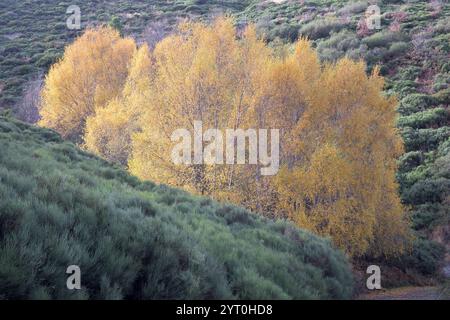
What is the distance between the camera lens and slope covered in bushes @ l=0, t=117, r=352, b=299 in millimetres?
4398

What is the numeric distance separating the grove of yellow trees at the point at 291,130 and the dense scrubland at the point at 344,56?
0.13 metres

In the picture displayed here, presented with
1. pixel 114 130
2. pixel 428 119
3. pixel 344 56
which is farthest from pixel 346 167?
pixel 344 56

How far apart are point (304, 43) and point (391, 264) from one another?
904cm

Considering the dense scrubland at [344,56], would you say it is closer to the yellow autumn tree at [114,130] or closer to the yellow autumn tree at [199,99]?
the yellow autumn tree at [114,130]

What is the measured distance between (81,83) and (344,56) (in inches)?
764

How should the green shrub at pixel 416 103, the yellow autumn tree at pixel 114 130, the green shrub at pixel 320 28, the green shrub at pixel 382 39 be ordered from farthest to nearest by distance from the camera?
1. the green shrub at pixel 320 28
2. the green shrub at pixel 382 39
3. the green shrub at pixel 416 103
4. the yellow autumn tree at pixel 114 130

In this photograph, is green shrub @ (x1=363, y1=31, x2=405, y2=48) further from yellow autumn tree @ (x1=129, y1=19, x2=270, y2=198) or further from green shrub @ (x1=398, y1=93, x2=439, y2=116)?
yellow autumn tree @ (x1=129, y1=19, x2=270, y2=198)

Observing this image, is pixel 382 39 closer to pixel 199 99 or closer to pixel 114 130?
pixel 114 130

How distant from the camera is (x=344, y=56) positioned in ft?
112

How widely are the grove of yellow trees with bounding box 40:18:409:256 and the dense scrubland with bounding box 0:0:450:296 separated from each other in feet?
0.42

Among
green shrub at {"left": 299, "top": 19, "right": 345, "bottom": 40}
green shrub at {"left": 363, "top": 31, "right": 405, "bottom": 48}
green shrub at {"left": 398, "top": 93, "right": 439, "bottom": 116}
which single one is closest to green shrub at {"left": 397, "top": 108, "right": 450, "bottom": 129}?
green shrub at {"left": 398, "top": 93, "right": 439, "bottom": 116}

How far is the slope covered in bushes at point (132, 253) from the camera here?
14.4 ft

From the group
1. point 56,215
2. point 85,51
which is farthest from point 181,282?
point 85,51

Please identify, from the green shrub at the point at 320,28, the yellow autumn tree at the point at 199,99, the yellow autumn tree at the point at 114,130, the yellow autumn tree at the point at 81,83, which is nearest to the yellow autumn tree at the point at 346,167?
the yellow autumn tree at the point at 199,99
